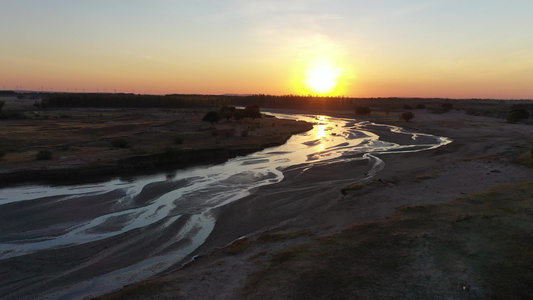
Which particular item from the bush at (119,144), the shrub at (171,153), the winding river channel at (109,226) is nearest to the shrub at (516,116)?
the winding river channel at (109,226)

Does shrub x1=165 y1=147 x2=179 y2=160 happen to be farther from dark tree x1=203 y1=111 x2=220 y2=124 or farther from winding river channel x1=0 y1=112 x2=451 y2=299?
dark tree x1=203 y1=111 x2=220 y2=124

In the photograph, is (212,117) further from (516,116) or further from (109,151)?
(516,116)

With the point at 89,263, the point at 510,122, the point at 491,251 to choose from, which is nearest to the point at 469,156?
the point at 491,251

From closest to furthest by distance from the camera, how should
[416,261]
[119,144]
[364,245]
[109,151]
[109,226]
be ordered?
[416,261] < [364,245] < [109,226] < [109,151] < [119,144]

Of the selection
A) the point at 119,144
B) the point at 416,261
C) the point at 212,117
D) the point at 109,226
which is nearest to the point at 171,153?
the point at 119,144

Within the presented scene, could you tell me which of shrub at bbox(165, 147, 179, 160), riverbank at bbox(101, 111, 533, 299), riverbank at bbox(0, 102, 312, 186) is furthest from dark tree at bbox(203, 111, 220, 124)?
riverbank at bbox(101, 111, 533, 299)

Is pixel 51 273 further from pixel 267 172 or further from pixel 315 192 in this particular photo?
pixel 267 172

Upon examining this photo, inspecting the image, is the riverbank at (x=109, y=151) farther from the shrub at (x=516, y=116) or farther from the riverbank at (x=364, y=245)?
the shrub at (x=516, y=116)

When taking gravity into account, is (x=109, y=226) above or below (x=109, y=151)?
below
